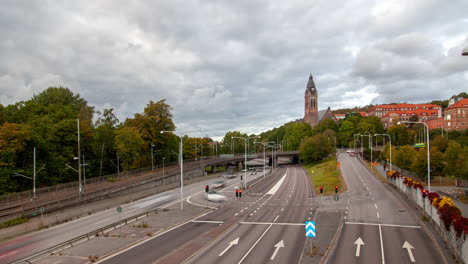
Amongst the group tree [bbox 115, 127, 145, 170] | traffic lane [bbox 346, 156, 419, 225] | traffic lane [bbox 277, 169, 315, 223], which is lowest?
traffic lane [bbox 277, 169, 315, 223]

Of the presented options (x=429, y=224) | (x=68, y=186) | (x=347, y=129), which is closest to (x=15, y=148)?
(x=68, y=186)

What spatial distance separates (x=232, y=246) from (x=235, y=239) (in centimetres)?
186

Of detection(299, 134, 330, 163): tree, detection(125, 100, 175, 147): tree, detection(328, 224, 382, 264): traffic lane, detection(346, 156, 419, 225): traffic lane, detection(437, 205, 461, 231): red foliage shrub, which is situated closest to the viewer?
detection(328, 224, 382, 264): traffic lane

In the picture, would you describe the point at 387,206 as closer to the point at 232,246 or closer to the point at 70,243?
the point at 232,246

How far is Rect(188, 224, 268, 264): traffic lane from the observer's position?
64.0 ft

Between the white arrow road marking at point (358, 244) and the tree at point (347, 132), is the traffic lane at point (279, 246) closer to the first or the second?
the white arrow road marking at point (358, 244)

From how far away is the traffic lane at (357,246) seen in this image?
61.9 ft

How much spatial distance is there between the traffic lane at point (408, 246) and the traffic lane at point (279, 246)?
18.1 ft

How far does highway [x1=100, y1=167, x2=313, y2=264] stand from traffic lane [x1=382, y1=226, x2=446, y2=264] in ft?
18.8

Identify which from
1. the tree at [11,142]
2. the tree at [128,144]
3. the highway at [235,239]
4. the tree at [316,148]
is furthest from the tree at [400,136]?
the tree at [11,142]

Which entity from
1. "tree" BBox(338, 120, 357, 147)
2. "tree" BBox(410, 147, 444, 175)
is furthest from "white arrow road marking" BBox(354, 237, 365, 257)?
"tree" BBox(338, 120, 357, 147)

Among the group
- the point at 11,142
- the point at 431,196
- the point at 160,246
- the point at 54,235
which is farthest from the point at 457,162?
A: the point at 11,142

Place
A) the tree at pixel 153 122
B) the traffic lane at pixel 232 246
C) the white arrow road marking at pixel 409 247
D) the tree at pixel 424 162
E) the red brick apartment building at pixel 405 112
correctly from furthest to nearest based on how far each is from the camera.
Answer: the red brick apartment building at pixel 405 112 < the tree at pixel 153 122 < the tree at pixel 424 162 < the traffic lane at pixel 232 246 < the white arrow road marking at pixel 409 247

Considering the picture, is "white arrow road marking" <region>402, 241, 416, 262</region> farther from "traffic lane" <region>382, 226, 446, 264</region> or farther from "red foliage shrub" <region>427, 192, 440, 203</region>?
"red foliage shrub" <region>427, 192, 440, 203</region>
